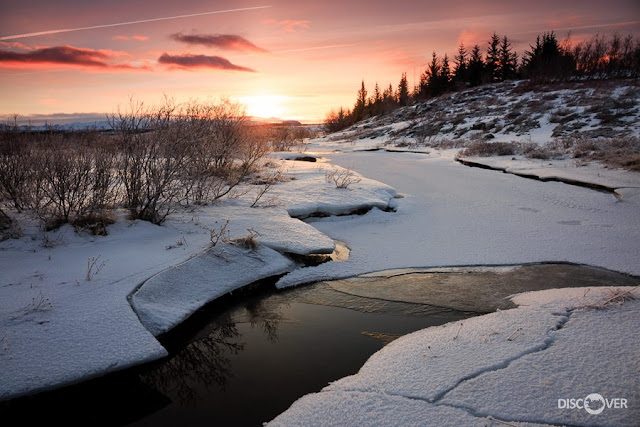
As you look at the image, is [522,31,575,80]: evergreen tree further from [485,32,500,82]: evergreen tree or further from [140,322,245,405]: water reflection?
[140,322,245,405]: water reflection

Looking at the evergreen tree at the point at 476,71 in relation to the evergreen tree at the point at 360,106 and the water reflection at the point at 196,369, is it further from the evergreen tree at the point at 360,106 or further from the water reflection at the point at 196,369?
the water reflection at the point at 196,369

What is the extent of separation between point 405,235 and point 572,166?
823 cm

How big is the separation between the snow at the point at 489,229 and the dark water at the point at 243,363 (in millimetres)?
876

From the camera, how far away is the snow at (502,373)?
2414 millimetres

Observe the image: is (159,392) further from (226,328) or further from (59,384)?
(226,328)

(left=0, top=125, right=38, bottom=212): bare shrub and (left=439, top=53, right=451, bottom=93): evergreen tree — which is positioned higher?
(left=439, top=53, right=451, bottom=93): evergreen tree

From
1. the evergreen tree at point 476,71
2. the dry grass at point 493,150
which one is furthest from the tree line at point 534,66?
the dry grass at point 493,150

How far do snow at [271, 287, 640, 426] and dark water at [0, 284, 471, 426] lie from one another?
0.34 metres

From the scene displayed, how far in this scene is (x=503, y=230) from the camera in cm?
679

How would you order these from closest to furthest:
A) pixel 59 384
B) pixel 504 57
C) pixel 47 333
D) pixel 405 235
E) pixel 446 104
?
1. pixel 59 384
2. pixel 47 333
3. pixel 405 235
4. pixel 446 104
5. pixel 504 57

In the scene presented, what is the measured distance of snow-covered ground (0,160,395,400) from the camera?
10.6 ft

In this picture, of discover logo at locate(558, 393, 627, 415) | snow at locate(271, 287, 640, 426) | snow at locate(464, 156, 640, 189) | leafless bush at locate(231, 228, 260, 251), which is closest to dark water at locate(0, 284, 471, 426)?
snow at locate(271, 287, 640, 426)

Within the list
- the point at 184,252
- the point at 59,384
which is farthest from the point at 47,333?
the point at 184,252

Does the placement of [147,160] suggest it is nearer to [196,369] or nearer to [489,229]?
[196,369]
